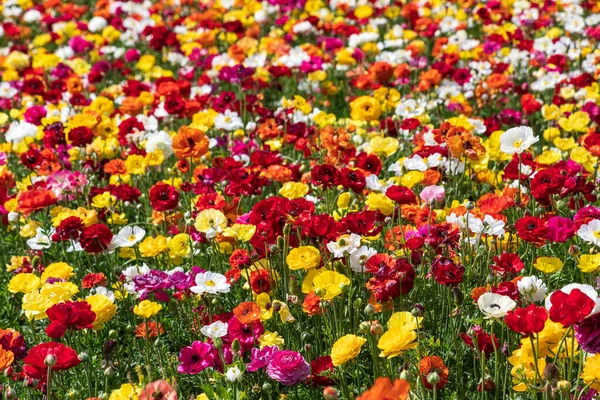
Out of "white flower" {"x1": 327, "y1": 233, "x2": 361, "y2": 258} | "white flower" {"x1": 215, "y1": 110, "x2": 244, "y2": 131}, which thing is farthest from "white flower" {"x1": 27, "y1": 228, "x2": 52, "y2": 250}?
"white flower" {"x1": 327, "y1": 233, "x2": 361, "y2": 258}

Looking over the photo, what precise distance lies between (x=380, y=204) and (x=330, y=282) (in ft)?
2.05

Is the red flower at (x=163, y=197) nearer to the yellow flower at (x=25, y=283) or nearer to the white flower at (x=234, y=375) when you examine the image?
the yellow flower at (x=25, y=283)

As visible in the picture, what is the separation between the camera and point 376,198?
3.44 meters

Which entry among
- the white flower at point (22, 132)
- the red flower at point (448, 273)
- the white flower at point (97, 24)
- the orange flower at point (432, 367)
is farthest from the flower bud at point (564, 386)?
the white flower at point (97, 24)

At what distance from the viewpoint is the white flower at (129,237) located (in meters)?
3.73

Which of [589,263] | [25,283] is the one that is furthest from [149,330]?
[589,263]

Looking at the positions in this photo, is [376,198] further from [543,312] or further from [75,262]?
[75,262]

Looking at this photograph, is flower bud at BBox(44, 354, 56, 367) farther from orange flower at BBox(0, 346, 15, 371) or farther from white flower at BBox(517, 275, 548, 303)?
white flower at BBox(517, 275, 548, 303)

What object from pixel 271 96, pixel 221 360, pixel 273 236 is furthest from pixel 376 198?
pixel 271 96

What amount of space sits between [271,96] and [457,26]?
183 centimetres

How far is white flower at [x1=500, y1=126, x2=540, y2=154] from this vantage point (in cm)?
354

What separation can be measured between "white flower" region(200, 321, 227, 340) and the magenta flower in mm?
55

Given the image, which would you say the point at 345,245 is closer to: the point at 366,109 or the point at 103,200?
the point at 103,200

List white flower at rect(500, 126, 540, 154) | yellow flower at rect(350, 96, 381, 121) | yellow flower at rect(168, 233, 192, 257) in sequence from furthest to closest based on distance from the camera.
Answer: yellow flower at rect(350, 96, 381, 121), yellow flower at rect(168, 233, 192, 257), white flower at rect(500, 126, 540, 154)
